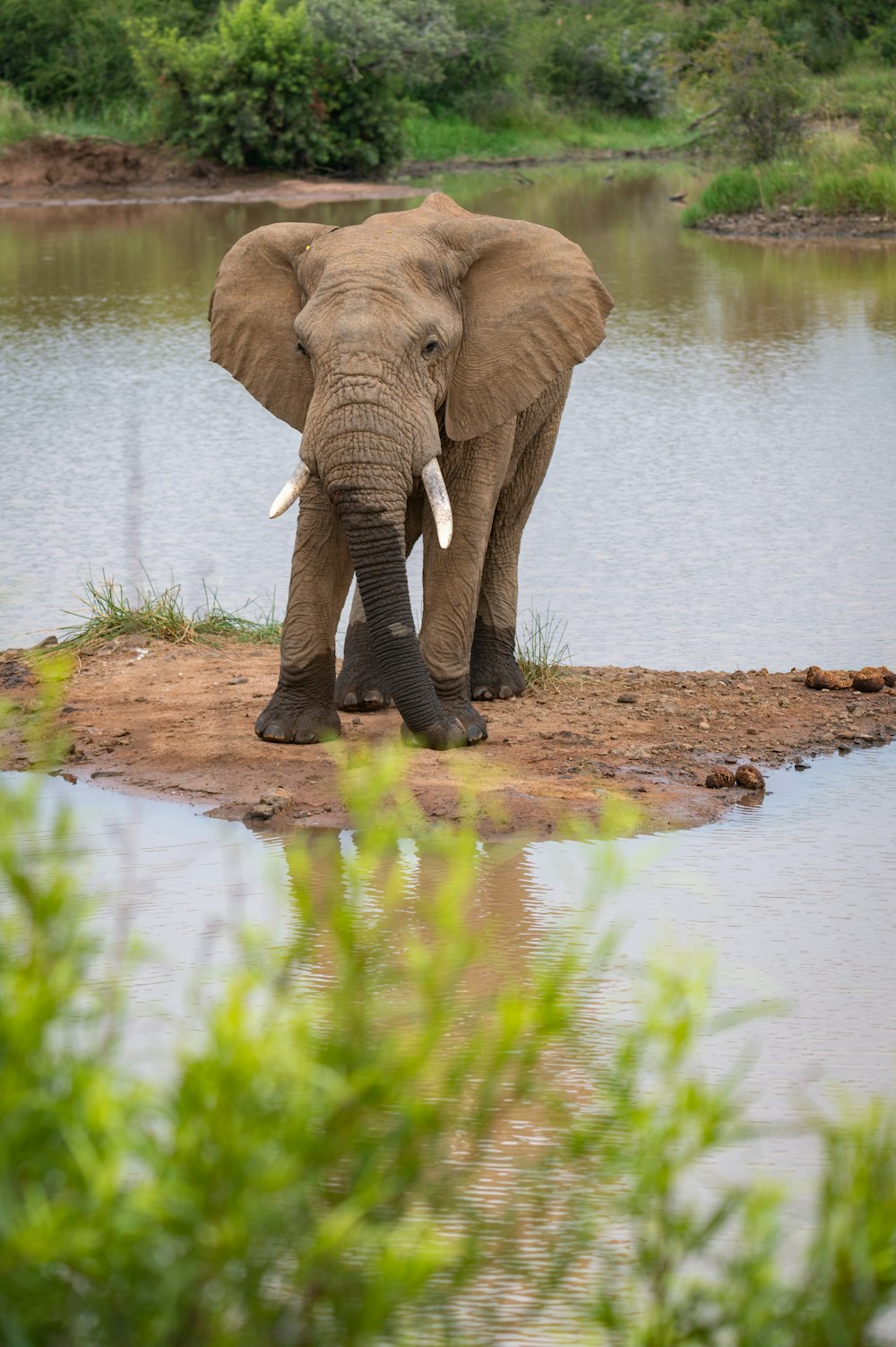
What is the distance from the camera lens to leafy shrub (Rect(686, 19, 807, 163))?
29031mm

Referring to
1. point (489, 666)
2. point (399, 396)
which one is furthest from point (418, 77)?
point (399, 396)

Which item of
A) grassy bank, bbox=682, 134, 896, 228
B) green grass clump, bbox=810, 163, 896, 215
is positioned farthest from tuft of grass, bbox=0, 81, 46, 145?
green grass clump, bbox=810, 163, 896, 215

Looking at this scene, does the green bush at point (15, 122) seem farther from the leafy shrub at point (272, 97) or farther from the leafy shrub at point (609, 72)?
the leafy shrub at point (609, 72)

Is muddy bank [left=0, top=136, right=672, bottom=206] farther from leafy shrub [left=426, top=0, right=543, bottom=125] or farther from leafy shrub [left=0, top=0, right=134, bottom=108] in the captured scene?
leafy shrub [left=426, top=0, right=543, bottom=125]

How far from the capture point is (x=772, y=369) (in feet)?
54.7

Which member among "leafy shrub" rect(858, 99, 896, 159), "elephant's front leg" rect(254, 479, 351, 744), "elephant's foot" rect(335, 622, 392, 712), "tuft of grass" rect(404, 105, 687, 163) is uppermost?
"elephant's front leg" rect(254, 479, 351, 744)

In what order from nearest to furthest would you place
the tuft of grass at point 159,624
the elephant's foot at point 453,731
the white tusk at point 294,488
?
the white tusk at point 294,488 → the elephant's foot at point 453,731 → the tuft of grass at point 159,624

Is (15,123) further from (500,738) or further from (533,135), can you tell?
(500,738)

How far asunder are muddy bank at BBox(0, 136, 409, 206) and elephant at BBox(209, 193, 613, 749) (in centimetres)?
2689

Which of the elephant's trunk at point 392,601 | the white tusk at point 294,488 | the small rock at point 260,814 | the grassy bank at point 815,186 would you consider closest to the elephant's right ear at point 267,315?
the white tusk at point 294,488

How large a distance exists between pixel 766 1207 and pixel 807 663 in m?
6.64

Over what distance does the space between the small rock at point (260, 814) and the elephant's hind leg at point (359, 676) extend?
47.6 inches

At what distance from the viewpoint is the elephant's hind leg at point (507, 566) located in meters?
8.05

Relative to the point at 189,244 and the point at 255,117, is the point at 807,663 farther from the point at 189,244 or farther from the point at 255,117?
the point at 255,117
